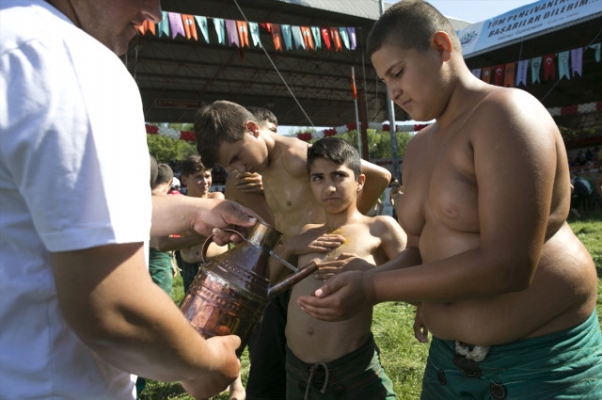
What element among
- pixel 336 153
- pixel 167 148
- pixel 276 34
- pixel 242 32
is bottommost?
pixel 167 148

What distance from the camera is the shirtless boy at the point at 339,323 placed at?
2283 millimetres

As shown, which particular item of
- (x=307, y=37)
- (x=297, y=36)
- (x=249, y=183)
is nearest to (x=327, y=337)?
(x=249, y=183)

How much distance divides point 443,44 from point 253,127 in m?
1.60

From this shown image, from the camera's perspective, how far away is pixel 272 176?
124 inches

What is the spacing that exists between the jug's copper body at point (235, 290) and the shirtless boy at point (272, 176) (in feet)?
3.48

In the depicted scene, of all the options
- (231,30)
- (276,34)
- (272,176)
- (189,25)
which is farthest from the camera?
(276,34)

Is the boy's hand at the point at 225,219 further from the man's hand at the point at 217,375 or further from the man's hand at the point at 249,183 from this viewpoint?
the man's hand at the point at 249,183

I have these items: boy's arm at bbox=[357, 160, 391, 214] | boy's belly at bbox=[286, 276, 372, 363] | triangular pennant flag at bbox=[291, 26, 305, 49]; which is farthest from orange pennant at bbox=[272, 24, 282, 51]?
boy's belly at bbox=[286, 276, 372, 363]

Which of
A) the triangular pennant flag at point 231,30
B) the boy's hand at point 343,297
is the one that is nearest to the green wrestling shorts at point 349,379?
the boy's hand at point 343,297

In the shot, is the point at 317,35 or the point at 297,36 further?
the point at 317,35

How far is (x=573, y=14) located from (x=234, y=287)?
15.5 metres

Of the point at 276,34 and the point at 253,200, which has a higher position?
the point at 276,34

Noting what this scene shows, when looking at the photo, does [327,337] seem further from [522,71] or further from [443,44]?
[522,71]

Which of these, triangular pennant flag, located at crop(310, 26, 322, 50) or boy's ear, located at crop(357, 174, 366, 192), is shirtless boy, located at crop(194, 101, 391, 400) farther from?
triangular pennant flag, located at crop(310, 26, 322, 50)
